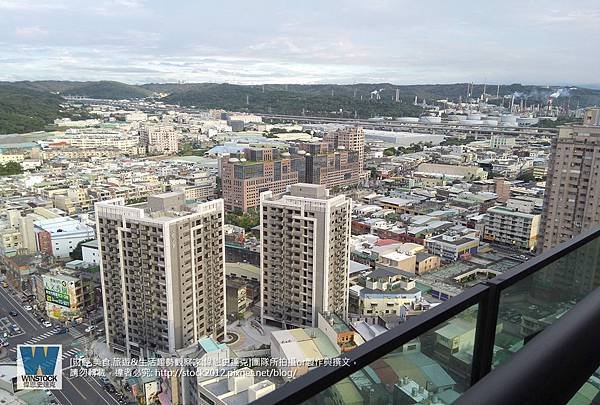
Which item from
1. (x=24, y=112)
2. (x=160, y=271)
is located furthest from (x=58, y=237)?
(x=24, y=112)

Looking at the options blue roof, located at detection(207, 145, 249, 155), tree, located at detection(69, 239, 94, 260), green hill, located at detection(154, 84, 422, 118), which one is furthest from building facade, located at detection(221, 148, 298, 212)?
green hill, located at detection(154, 84, 422, 118)

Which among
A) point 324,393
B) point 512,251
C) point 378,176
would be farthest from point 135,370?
point 378,176

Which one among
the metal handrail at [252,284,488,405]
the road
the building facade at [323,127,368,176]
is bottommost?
the road

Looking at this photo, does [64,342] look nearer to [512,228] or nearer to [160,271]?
[160,271]

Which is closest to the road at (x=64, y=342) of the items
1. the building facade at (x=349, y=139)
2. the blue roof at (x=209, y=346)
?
the blue roof at (x=209, y=346)

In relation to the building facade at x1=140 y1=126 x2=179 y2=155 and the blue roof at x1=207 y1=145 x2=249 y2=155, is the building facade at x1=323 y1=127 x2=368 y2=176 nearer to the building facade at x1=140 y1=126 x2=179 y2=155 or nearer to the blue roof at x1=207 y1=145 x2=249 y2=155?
the blue roof at x1=207 y1=145 x2=249 y2=155
